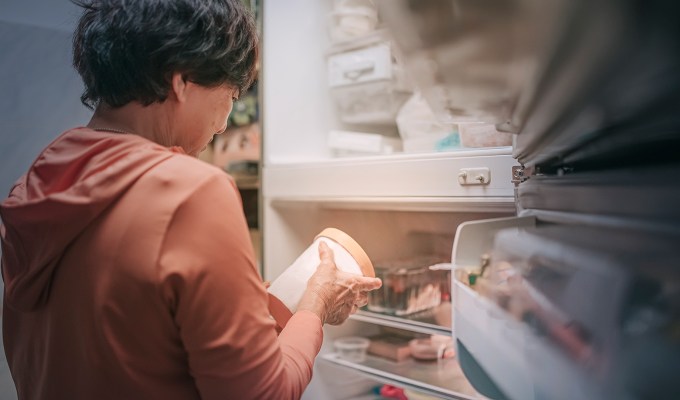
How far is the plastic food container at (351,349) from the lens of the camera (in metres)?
1.76

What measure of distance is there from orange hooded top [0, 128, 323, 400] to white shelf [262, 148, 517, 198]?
727 millimetres

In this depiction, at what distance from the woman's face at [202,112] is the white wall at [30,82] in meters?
0.82

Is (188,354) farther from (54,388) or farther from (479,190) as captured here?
(479,190)

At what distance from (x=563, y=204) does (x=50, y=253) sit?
0.65 metres

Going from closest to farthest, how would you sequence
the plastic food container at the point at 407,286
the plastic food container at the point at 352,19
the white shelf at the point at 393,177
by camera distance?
the white shelf at the point at 393,177
the plastic food container at the point at 407,286
the plastic food container at the point at 352,19

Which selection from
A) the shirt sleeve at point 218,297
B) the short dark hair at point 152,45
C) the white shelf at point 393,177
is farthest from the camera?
the white shelf at point 393,177

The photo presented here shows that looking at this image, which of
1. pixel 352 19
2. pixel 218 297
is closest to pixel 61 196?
pixel 218 297

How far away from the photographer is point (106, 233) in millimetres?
643

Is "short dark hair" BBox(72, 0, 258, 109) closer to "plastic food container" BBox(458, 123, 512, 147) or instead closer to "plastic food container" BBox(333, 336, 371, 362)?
"plastic food container" BBox(458, 123, 512, 147)

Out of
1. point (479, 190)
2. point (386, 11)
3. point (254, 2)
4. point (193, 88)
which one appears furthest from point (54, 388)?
point (254, 2)

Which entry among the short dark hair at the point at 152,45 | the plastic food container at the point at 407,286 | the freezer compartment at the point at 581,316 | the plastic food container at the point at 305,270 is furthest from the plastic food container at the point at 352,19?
the freezer compartment at the point at 581,316

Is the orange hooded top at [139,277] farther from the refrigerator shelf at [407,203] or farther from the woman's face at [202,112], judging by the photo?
the refrigerator shelf at [407,203]

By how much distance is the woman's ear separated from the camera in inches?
29.3

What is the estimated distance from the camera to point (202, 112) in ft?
2.64
